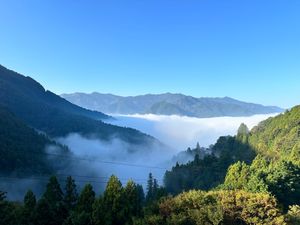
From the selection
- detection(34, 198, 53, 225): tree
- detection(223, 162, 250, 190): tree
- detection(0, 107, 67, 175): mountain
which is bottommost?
detection(0, 107, 67, 175): mountain

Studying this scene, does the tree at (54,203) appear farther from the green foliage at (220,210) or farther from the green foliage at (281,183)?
the green foliage at (281,183)

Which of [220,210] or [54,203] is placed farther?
[54,203]

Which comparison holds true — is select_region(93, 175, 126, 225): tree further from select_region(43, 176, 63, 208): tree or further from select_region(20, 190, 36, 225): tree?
select_region(20, 190, 36, 225): tree

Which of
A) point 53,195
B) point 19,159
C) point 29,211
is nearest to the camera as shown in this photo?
point 29,211

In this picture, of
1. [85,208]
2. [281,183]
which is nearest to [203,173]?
[281,183]

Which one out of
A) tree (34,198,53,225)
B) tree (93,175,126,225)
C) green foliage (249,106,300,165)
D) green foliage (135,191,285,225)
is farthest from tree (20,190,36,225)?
green foliage (249,106,300,165)

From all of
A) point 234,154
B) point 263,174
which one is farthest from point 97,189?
point 263,174

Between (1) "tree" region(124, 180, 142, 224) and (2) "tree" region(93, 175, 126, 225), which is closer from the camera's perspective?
(2) "tree" region(93, 175, 126, 225)

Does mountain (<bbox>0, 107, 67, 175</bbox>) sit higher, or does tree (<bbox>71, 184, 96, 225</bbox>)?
tree (<bbox>71, 184, 96, 225</bbox>)

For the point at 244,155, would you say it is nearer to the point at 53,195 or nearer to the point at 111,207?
the point at 53,195

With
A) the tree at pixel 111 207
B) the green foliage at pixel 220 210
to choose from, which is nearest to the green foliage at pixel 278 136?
the green foliage at pixel 220 210

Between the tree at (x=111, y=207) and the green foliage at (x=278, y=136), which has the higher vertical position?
the green foliage at (x=278, y=136)

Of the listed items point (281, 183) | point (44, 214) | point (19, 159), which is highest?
point (281, 183)

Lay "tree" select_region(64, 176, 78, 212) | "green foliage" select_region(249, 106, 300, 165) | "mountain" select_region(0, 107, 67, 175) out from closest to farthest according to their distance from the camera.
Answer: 1. "tree" select_region(64, 176, 78, 212)
2. "green foliage" select_region(249, 106, 300, 165)
3. "mountain" select_region(0, 107, 67, 175)
